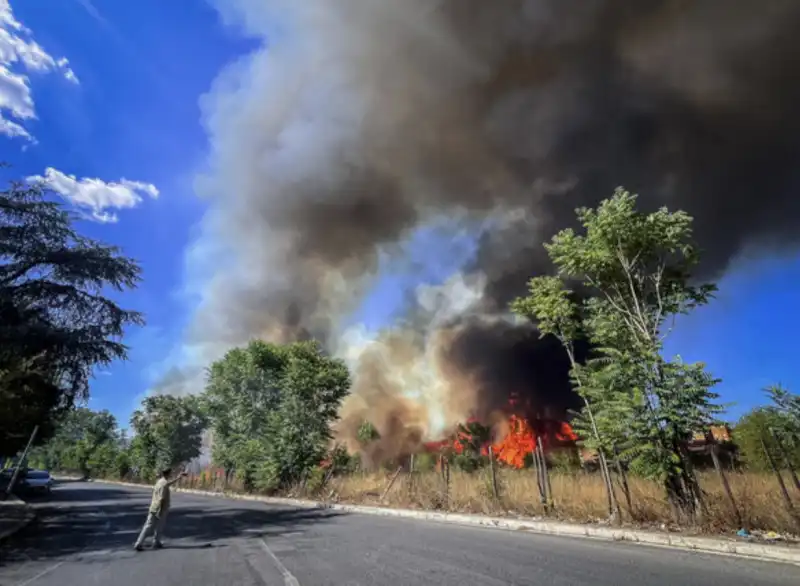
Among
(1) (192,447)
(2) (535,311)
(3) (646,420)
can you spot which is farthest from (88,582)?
(1) (192,447)

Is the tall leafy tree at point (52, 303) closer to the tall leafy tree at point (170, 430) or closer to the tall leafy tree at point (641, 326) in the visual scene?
the tall leafy tree at point (641, 326)

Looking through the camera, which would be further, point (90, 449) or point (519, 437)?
point (90, 449)

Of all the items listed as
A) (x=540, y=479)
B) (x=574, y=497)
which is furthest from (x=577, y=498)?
(x=540, y=479)

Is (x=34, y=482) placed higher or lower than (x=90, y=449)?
lower

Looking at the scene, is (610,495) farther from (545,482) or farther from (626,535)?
(545,482)

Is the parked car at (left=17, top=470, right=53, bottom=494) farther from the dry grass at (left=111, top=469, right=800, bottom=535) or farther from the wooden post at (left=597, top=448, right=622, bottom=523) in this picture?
the wooden post at (left=597, top=448, right=622, bottom=523)

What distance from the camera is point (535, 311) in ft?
42.3

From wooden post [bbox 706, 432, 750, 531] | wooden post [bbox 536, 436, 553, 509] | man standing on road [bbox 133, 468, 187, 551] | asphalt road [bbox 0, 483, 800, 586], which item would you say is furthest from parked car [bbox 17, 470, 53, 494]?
wooden post [bbox 706, 432, 750, 531]

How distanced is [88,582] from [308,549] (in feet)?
10.4

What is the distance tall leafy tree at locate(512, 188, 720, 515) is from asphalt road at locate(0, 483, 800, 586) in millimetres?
2105

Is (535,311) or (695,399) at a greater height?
(535,311)

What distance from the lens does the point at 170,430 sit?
1547 inches

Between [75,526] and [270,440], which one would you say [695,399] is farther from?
[270,440]

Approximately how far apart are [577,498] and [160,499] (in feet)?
30.5
